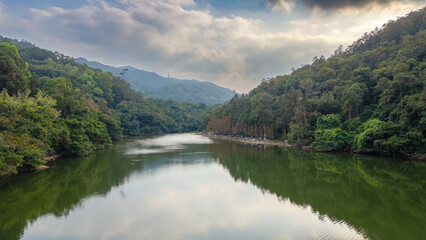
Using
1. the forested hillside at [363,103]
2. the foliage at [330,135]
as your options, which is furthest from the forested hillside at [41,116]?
the foliage at [330,135]

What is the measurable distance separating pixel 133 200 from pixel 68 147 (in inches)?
589

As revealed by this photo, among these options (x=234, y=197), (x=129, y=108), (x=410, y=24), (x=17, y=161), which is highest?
(x=410, y=24)

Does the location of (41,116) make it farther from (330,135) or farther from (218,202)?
(330,135)

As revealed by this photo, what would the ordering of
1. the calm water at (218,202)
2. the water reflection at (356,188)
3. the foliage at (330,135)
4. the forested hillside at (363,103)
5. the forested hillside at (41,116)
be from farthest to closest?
the foliage at (330,135)
the forested hillside at (363,103)
the forested hillside at (41,116)
the water reflection at (356,188)
the calm water at (218,202)

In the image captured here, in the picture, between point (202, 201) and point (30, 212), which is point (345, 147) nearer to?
Answer: point (202, 201)

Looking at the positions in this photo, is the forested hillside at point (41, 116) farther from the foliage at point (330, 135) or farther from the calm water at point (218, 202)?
the foliage at point (330, 135)

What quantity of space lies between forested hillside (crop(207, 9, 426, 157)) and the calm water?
369cm

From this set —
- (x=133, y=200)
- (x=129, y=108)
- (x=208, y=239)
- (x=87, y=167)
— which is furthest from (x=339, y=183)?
(x=129, y=108)

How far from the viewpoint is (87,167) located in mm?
21094

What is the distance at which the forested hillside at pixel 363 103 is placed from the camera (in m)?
23.2

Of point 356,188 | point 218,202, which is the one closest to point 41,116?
point 218,202

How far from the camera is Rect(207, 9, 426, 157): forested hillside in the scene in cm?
2316

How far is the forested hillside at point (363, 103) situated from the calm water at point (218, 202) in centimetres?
369

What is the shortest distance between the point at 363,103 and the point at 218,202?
26588 millimetres
